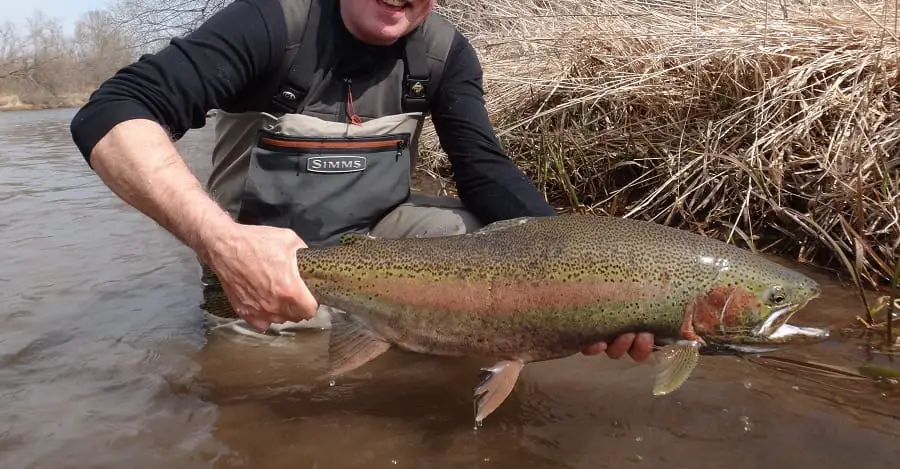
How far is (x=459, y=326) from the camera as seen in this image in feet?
7.20

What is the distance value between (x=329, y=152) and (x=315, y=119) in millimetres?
161

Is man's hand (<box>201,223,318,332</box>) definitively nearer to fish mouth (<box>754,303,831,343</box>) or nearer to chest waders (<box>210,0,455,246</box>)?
chest waders (<box>210,0,455,246</box>)

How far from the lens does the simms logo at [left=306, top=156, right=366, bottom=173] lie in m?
3.04

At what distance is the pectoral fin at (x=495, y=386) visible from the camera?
216 cm

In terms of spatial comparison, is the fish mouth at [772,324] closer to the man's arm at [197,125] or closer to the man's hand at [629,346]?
the man's hand at [629,346]

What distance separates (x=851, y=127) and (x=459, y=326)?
276 cm

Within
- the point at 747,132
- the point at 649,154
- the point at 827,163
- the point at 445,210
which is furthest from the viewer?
the point at 649,154

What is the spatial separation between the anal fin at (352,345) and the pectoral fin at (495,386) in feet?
1.17

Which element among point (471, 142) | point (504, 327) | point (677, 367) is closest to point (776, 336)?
point (677, 367)

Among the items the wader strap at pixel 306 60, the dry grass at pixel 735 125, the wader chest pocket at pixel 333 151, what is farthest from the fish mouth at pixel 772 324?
the wader strap at pixel 306 60

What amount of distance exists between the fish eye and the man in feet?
3.79

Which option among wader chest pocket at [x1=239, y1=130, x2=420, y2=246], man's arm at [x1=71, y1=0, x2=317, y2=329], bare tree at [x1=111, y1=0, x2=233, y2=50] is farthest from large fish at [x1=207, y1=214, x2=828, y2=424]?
bare tree at [x1=111, y1=0, x2=233, y2=50]

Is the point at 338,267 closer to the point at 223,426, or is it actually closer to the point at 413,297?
the point at 413,297

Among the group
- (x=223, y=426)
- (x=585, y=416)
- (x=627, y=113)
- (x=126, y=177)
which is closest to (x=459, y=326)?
(x=585, y=416)
